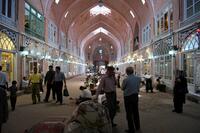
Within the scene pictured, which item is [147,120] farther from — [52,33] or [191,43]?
[52,33]

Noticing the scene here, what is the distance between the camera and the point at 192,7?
1205 cm

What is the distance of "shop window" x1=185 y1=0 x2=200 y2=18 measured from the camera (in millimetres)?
11438

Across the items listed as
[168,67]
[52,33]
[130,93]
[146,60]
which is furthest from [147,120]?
[52,33]

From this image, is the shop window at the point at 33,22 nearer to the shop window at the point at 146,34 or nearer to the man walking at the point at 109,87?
the shop window at the point at 146,34

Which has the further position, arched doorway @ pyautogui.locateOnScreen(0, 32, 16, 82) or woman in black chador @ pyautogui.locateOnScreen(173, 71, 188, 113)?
arched doorway @ pyautogui.locateOnScreen(0, 32, 16, 82)

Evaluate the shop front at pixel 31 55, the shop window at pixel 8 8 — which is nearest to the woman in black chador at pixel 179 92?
the shop window at pixel 8 8

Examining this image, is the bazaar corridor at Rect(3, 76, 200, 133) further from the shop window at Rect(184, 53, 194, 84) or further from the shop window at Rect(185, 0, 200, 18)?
the shop window at Rect(185, 0, 200, 18)

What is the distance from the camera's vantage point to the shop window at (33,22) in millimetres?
Answer: 15742

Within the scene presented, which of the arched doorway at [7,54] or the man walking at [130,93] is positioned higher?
the arched doorway at [7,54]

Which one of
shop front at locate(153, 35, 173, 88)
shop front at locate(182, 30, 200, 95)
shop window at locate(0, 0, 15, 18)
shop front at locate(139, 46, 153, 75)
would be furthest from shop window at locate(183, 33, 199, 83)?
shop window at locate(0, 0, 15, 18)

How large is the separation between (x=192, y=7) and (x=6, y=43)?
962 cm

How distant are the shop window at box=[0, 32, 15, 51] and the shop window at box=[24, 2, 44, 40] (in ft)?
9.22

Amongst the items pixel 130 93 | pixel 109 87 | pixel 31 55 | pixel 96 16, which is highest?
pixel 96 16

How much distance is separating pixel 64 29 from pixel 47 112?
23.4 metres
